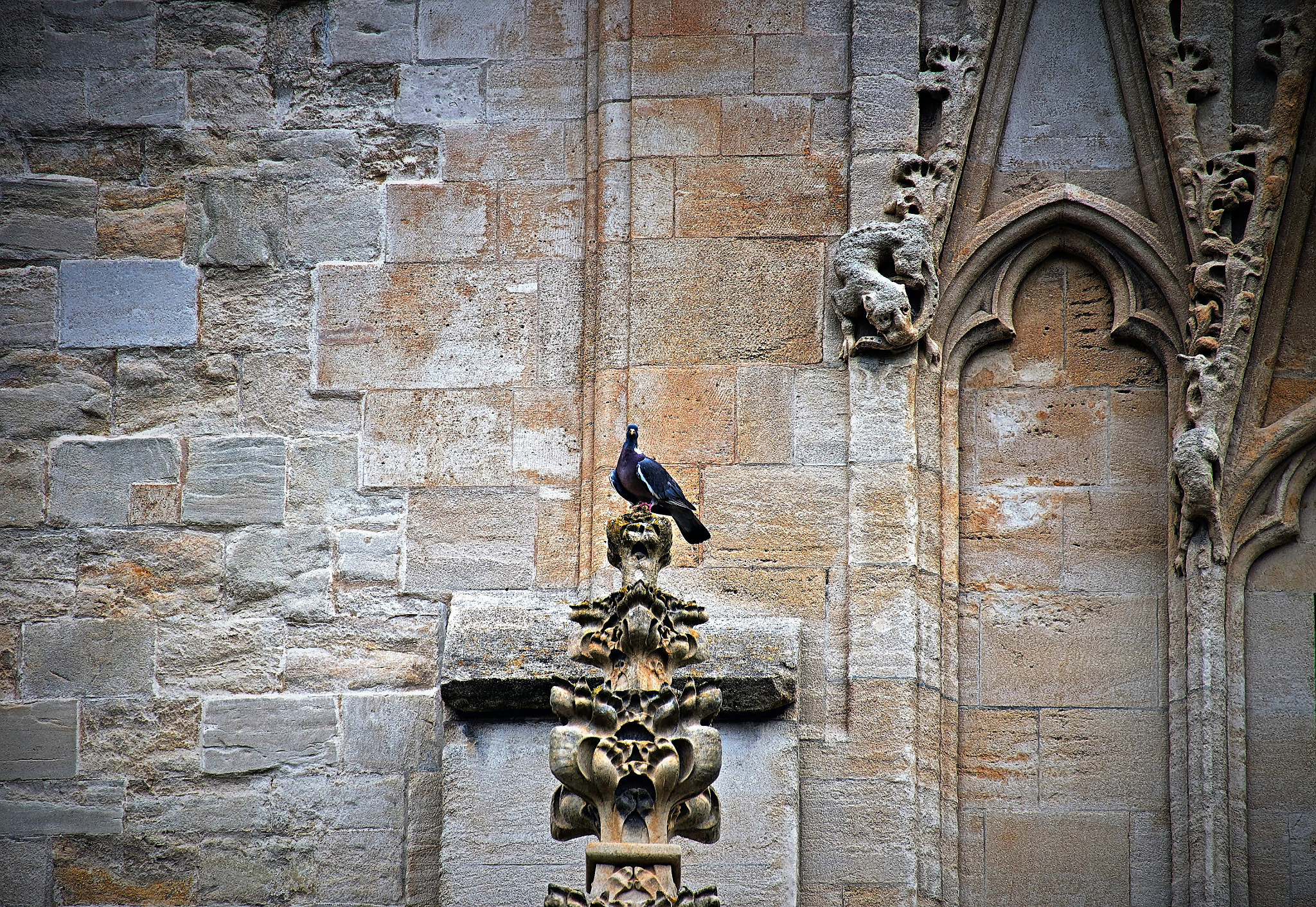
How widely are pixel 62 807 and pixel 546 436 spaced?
2.25 m

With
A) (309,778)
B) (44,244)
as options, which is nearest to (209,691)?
(309,778)

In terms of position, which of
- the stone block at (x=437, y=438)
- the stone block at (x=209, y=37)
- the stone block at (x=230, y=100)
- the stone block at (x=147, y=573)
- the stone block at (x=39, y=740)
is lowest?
the stone block at (x=39, y=740)

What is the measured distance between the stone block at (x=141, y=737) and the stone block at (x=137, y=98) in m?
2.34

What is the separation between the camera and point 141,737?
6.66 m

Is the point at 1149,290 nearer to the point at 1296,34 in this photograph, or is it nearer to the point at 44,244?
the point at 1296,34

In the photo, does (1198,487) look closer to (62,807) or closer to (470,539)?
(470,539)

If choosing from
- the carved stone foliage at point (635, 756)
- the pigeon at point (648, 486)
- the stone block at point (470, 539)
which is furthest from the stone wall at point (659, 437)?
the carved stone foliage at point (635, 756)

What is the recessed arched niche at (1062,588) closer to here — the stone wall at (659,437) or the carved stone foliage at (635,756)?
the stone wall at (659,437)

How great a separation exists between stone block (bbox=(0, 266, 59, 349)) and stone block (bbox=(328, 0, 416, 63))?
1460mm

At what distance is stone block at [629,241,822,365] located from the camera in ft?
22.0

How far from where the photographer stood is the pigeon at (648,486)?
5.38 metres

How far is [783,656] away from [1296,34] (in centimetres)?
306

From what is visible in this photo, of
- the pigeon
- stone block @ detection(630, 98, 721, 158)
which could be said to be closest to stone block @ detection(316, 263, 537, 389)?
stone block @ detection(630, 98, 721, 158)

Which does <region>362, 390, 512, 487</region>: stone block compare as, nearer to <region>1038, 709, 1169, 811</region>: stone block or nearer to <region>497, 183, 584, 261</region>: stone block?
<region>497, 183, 584, 261</region>: stone block
